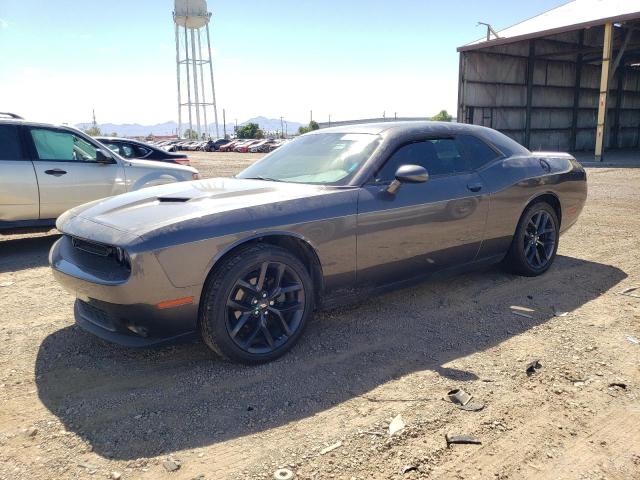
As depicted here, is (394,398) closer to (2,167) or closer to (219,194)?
(219,194)

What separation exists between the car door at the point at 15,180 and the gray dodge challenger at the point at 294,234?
295cm

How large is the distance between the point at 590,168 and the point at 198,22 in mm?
69142

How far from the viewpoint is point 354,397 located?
9.43 ft

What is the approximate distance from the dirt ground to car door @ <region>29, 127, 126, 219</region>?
224 centimetres

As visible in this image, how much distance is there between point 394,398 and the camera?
9.34 feet

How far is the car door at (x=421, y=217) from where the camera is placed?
3.68 m

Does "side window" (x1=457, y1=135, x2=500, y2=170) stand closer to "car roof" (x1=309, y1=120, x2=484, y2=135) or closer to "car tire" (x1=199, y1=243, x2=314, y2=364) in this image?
"car roof" (x1=309, y1=120, x2=484, y2=135)

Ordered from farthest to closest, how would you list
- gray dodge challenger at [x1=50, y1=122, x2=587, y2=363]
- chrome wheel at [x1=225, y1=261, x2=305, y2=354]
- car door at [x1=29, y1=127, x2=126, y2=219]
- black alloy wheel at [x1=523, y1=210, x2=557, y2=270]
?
car door at [x1=29, y1=127, x2=126, y2=219], black alloy wheel at [x1=523, y1=210, x2=557, y2=270], chrome wheel at [x1=225, y1=261, x2=305, y2=354], gray dodge challenger at [x1=50, y1=122, x2=587, y2=363]

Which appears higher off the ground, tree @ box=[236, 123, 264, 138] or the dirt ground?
tree @ box=[236, 123, 264, 138]

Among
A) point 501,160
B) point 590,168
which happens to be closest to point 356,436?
point 501,160

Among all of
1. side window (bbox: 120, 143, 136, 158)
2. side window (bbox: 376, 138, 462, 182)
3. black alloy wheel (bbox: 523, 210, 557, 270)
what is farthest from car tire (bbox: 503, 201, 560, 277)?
side window (bbox: 120, 143, 136, 158)

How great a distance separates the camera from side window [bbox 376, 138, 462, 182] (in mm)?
3874

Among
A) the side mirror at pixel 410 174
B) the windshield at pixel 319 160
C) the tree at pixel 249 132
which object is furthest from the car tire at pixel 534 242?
the tree at pixel 249 132

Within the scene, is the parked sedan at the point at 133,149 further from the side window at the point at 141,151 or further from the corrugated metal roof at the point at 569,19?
the corrugated metal roof at the point at 569,19
